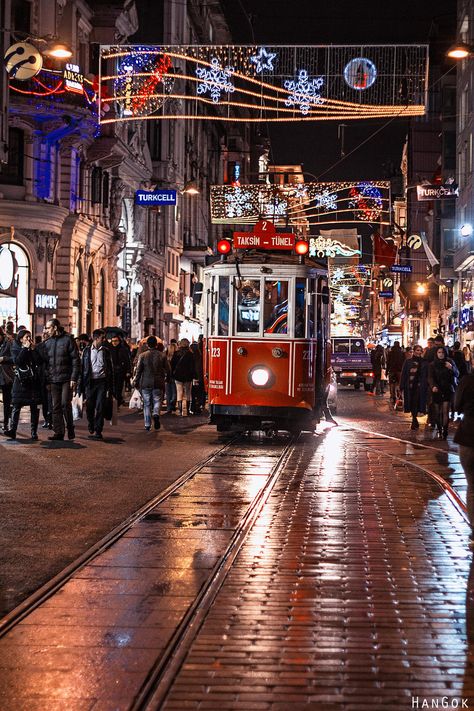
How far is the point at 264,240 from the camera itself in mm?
21797

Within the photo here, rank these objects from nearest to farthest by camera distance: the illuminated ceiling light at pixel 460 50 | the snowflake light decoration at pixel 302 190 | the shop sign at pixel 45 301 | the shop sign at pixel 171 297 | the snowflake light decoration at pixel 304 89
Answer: the illuminated ceiling light at pixel 460 50 → the snowflake light decoration at pixel 304 89 → the shop sign at pixel 45 301 → the snowflake light decoration at pixel 302 190 → the shop sign at pixel 171 297

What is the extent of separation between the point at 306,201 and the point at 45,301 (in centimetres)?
1542

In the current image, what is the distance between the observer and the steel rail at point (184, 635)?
5621 millimetres

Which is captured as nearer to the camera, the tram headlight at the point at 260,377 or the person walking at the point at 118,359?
the tram headlight at the point at 260,377

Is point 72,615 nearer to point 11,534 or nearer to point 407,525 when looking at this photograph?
point 11,534

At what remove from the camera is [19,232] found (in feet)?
131

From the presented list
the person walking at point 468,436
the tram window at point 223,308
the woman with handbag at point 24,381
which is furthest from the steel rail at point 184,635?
the tram window at point 223,308

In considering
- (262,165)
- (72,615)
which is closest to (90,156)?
(72,615)

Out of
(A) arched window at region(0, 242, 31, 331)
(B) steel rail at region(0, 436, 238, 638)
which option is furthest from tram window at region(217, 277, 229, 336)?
(A) arched window at region(0, 242, 31, 331)

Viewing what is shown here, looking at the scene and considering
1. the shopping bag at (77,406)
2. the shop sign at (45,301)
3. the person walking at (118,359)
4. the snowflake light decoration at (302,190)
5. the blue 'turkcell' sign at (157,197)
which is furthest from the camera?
the blue 'turkcell' sign at (157,197)

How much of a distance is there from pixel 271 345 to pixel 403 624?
13.9m

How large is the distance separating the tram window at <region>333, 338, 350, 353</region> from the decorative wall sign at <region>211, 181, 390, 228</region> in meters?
5.88

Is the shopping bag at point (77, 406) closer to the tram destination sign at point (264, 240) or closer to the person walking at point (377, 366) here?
the tram destination sign at point (264, 240)

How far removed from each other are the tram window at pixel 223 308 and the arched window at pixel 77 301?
74.9 feet
